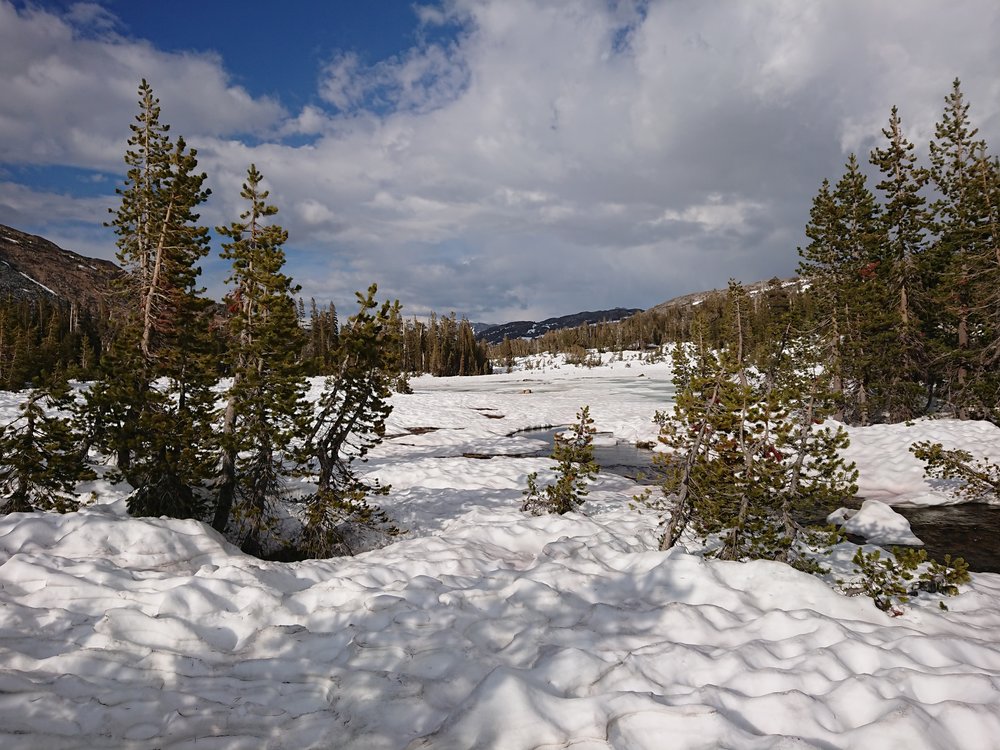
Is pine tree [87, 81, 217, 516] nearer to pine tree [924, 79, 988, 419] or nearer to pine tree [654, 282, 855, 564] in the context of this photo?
pine tree [654, 282, 855, 564]

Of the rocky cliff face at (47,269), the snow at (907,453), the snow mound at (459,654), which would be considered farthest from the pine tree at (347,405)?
the rocky cliff face at (47,269)

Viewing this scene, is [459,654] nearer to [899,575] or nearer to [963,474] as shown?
[899,575]

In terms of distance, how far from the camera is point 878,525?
10.7 m

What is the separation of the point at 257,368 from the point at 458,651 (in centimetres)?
670

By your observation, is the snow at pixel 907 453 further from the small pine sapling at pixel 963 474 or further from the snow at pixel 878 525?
the snow at pixel 878 525

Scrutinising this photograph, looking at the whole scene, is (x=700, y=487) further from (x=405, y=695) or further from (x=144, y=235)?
(x=144, y=235)

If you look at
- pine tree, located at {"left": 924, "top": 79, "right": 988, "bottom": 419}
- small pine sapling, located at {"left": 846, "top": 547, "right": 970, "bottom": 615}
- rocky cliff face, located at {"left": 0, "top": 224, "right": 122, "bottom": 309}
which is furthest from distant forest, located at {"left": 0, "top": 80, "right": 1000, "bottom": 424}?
rocky cliff face, located at {"left": 0, "top": 224, "right": 122, "bottom": 309}

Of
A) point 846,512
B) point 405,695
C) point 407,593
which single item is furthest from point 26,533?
point 846,512

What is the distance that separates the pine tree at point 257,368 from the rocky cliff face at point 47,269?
165872 millimetres

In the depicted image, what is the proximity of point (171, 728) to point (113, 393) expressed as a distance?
770 centimetres

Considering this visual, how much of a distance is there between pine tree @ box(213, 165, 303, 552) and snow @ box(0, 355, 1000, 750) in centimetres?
188

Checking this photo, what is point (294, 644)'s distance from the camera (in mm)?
4539

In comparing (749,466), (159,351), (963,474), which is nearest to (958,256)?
(963,474)

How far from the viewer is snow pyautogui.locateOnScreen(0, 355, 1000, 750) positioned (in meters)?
3.21
